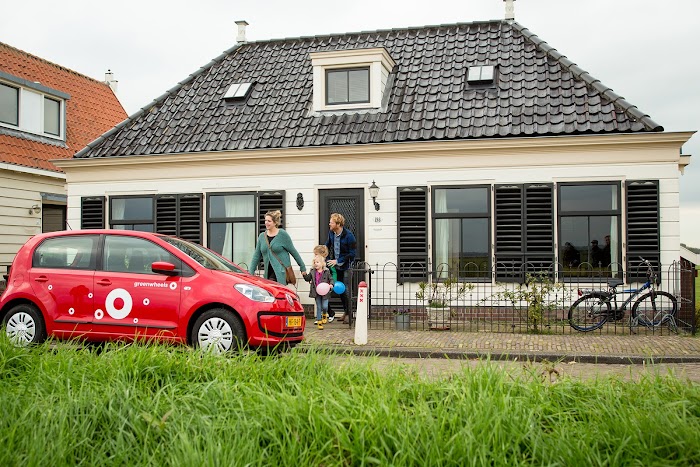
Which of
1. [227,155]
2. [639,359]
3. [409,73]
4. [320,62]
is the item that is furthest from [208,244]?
[639,359]

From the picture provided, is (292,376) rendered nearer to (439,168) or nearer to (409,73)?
(439,168)

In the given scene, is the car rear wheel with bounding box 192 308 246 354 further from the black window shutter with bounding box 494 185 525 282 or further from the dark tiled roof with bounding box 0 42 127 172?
the dark tiled roof with bounding box 0 42 127 172

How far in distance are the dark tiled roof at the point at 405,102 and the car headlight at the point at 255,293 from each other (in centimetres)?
685

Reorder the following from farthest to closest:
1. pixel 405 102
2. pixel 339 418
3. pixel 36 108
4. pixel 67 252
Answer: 1. pixel 36 108
2. pixel 405 102
3. pixel 67 252
4. pixel 339 418

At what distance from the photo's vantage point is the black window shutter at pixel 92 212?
647 inches

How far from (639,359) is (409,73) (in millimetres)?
9611

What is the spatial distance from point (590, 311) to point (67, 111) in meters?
17.5

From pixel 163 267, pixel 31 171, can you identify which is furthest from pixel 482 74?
pixel 31 171

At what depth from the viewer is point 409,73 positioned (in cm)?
1652

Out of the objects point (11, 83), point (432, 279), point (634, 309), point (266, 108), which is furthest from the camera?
point (11, 83)

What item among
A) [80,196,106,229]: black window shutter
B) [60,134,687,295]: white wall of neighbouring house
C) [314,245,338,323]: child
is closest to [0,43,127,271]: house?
[80,196,106,229]: black window shutter

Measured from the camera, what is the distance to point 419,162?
14461mm

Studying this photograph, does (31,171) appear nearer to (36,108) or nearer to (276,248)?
(36,108)

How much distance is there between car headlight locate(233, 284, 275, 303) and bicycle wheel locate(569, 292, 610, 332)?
19.7 feet
